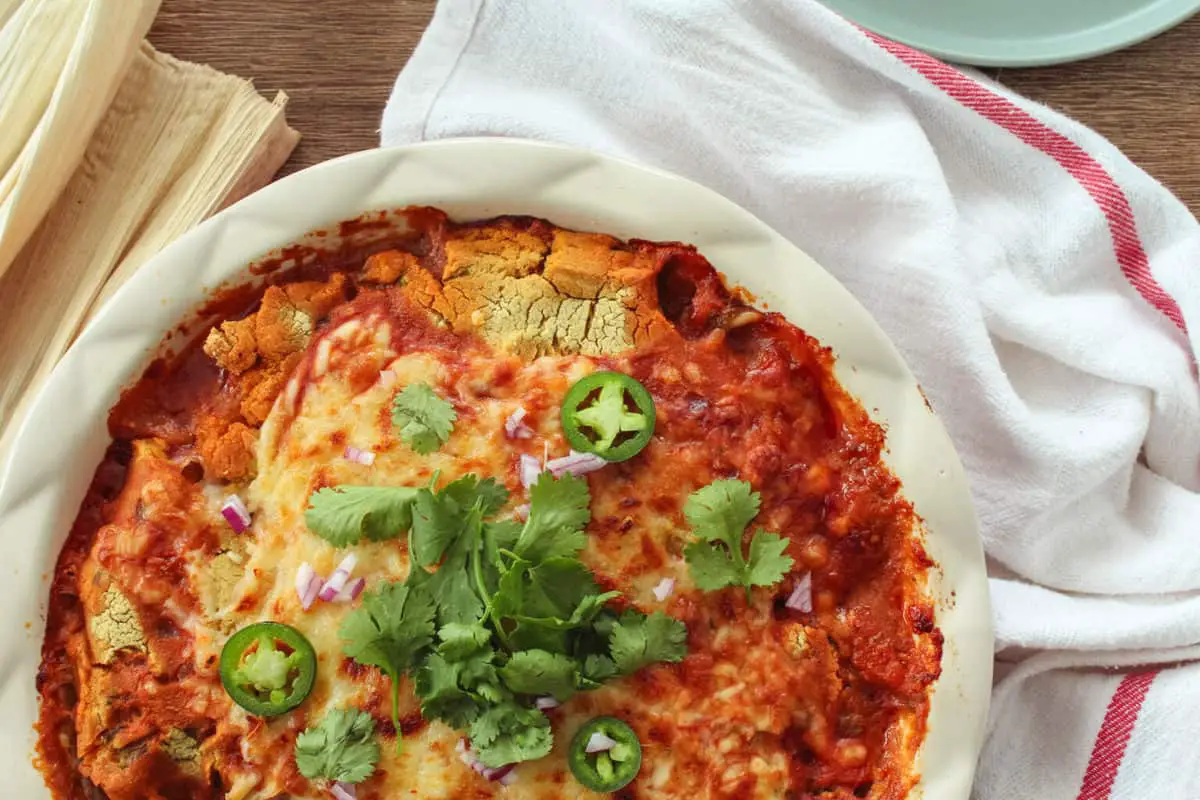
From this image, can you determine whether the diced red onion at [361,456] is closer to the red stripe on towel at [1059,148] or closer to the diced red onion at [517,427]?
the diced red onion at [517,427]

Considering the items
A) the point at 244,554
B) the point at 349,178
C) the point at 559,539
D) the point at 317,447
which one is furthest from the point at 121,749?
the point at 349,178

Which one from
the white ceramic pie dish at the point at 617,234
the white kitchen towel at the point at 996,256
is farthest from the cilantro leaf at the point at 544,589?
the white kitchen towel at the point at 996,256

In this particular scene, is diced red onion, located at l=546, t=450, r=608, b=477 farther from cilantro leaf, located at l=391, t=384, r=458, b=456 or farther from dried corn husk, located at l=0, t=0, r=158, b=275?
dried corn husk, located at l=0, t=0, r=158, b=275

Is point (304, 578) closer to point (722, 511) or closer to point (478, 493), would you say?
point (478, 493)

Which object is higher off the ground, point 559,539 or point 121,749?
point 559,539

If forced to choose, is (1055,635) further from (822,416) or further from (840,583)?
(822,416)

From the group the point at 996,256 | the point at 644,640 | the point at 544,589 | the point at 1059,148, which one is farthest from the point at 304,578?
the point at 1059,148
